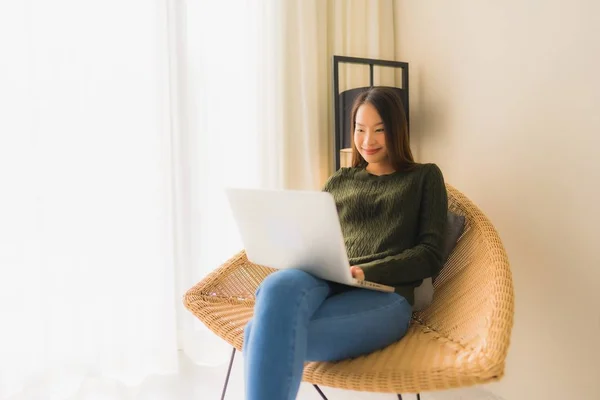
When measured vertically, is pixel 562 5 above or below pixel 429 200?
above

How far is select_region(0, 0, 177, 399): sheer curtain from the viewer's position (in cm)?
162

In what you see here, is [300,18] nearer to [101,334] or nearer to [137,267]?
[137,267]

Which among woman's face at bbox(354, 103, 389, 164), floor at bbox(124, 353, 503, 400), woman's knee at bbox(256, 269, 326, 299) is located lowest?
floor at bbox(124, 353, 503, 400)

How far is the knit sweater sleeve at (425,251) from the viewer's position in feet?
3.84

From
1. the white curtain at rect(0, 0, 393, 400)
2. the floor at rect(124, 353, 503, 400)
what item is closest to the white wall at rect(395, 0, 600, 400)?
the floor at rect(124, 353, 503, 400)

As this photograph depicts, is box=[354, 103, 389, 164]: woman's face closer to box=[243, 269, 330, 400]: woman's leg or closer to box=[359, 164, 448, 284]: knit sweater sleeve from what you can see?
box=[359, 164, 448, 284]: knit sweater sleeve

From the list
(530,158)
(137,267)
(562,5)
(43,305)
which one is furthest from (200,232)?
(562,5)

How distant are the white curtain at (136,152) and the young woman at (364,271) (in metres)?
0.58

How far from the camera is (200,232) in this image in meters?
1.93

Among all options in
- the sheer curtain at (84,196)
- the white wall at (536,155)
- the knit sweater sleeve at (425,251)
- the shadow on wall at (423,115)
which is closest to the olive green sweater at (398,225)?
the knit sweater sleeve at (425,251)

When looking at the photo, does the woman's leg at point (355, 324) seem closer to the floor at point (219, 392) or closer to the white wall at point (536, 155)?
the white wall at point (536, 155)

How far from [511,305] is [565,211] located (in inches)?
19.8

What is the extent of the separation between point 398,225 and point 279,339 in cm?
50

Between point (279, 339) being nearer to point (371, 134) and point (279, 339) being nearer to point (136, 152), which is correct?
point (371, 134)
